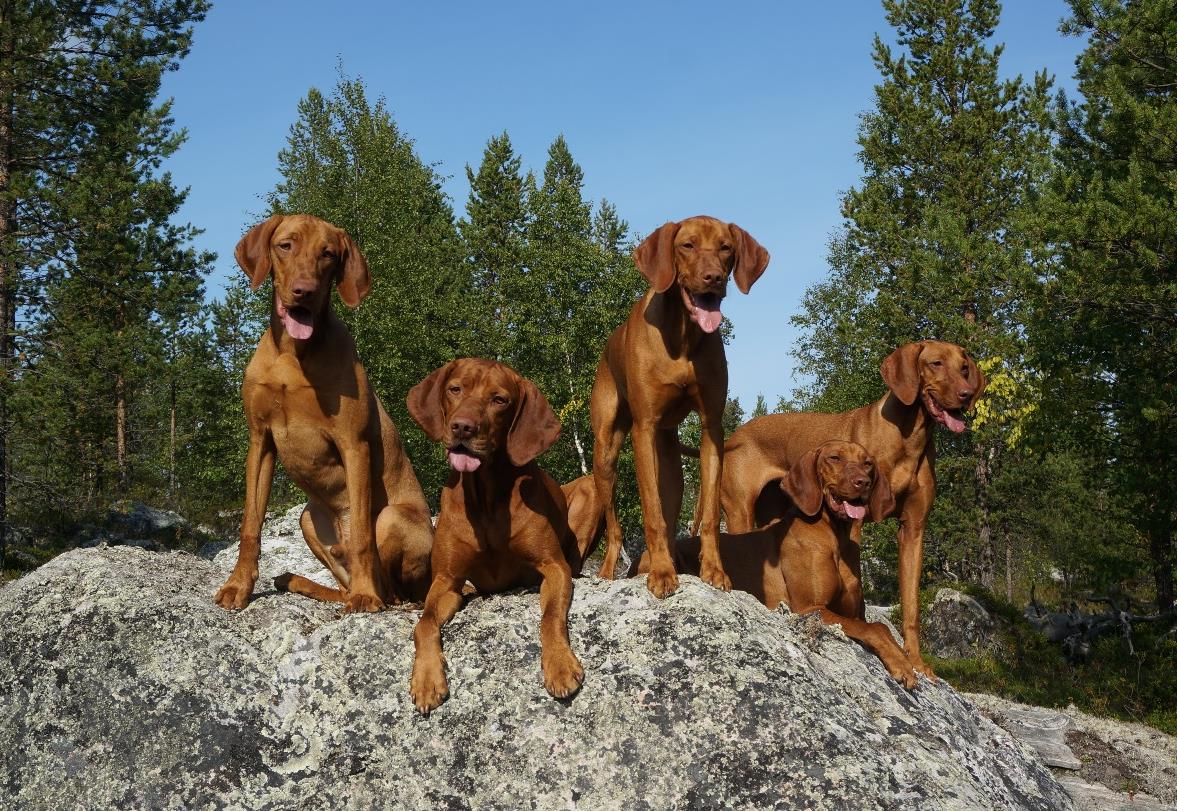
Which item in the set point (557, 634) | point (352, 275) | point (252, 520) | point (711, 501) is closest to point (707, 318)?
point (711, 501)

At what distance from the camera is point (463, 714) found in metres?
4.74

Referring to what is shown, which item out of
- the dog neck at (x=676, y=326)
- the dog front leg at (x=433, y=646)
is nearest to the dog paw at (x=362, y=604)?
the dog front leg at (x=433, y=646)

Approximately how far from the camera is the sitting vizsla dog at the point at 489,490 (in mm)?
5082

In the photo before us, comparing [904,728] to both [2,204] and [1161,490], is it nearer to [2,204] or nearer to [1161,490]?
[1161,490]

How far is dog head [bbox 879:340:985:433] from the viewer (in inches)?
287

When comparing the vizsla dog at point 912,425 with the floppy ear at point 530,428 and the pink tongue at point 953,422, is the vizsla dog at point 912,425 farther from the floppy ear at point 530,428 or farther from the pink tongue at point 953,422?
the floppy ear at point 530,428

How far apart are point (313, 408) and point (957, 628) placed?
17800mm

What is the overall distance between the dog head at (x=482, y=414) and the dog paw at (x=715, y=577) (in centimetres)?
128

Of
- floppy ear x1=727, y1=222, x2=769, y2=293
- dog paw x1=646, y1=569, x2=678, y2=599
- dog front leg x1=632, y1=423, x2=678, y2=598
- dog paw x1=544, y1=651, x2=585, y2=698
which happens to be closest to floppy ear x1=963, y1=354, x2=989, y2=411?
floppy ear x1=727, y1=222, x2=769, y2=293

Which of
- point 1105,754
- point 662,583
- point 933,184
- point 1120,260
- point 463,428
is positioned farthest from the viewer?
point 933,184

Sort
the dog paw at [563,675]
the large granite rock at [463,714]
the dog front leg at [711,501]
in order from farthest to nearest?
the dog front leg at [711,501] < the dog paw at [563,675] < the large granite rock at [463,714]

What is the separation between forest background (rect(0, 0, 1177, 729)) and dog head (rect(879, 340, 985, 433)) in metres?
8.38

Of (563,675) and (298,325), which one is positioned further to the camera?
(298,325)

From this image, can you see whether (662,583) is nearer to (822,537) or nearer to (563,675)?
(563,675)
